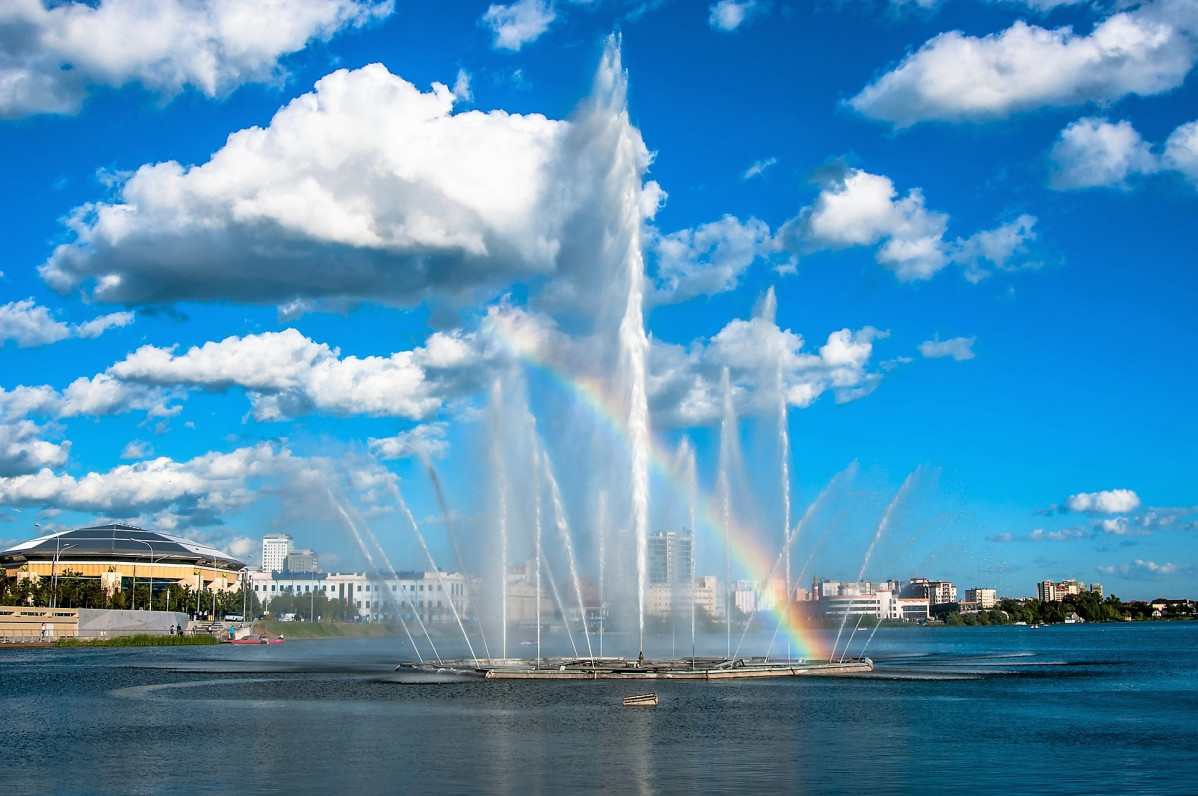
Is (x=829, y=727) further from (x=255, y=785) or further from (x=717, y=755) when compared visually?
(x=255, y=785)

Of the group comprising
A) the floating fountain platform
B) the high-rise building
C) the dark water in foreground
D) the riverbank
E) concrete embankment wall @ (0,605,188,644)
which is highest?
the high-rise building

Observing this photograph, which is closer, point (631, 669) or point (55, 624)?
point (631, 669)

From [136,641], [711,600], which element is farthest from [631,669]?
[711,600]

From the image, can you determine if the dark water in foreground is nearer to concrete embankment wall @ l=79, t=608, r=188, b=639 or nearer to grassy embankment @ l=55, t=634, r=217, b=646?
grassy embankment @ l=55, t=634, r=217, b=646

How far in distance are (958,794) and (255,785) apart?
18.3 metres

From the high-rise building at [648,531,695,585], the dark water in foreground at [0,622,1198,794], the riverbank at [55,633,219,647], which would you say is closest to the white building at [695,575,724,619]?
the riverbank at [55,633,219,647]

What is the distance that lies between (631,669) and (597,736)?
28422 millimetres

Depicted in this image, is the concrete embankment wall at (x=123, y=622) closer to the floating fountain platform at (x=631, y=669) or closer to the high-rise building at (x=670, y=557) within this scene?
the floating fountain platform at (x=631, y=669)

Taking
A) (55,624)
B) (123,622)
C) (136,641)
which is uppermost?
(55,624)

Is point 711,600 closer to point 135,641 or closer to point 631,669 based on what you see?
point 135,641

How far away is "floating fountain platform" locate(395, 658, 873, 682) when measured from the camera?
6550 centimetres

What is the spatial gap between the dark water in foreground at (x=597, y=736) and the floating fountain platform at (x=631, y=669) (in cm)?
373

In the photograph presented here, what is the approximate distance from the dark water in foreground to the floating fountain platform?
3732mm

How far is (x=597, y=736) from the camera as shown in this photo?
38.7m
